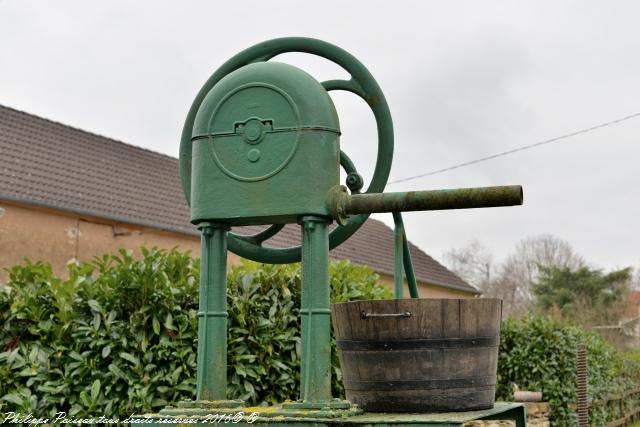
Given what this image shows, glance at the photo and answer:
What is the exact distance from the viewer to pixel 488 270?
5578 cm

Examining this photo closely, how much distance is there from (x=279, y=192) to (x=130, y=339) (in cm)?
275

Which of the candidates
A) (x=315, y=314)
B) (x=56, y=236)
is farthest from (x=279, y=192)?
(x=56, y=236)

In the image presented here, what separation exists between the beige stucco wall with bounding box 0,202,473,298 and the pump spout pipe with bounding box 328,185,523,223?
36.7 ft

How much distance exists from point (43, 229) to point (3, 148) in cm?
272

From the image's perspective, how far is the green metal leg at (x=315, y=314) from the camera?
3744mm

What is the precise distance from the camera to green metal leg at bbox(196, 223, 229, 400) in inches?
157

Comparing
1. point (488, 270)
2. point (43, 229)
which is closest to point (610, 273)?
point (488, 270)

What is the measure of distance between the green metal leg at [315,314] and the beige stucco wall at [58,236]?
11.2 m

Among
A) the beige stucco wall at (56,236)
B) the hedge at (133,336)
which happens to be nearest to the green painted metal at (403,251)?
the hedge at (133,336)

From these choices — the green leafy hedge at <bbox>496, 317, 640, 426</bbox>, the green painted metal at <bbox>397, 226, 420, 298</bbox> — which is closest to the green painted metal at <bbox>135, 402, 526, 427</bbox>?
the green painted metal at <bbox>397, 226, 420, 298</bbox>

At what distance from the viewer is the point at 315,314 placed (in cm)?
381

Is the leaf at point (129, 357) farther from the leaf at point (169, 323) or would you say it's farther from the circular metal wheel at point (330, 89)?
the circular metal wheel at point (330, 89)

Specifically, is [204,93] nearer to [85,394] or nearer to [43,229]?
[85,394]

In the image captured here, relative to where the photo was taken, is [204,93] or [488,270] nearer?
[204,93]
